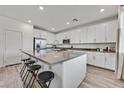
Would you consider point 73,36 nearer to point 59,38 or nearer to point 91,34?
point 91,34

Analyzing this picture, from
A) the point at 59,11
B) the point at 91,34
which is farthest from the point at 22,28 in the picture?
the point at 91,34

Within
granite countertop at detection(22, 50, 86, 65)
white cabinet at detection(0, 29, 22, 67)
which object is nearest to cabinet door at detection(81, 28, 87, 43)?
granite countertop at detection(22, 50, 86, 65)

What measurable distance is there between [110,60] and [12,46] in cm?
486

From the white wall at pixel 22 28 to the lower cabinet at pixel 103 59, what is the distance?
146 inches

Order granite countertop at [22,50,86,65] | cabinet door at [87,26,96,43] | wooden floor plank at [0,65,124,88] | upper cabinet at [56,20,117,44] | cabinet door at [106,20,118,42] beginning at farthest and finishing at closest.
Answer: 1. cabinet door at [87,26,96,43]
2. upper cabinet at [56,20,117,44]
3. cabinet door at [106,20,118,42]
4. wooden floor plank at [0,65,124,88]
5. granite countertop at [22,50,86,65]

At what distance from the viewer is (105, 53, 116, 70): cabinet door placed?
132 inches

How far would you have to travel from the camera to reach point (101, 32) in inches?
158

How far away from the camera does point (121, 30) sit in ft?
8.64

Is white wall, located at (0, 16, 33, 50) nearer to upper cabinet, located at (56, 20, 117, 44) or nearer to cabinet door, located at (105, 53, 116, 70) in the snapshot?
upper cabinet, located at (56, 20, 117, 44)

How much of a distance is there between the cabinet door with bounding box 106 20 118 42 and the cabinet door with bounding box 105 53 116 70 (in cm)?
70

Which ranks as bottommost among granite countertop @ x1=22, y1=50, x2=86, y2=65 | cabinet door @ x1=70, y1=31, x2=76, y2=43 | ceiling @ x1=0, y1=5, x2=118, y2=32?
granite countertop @ x1=22, y1=50, x2=86, y2=65

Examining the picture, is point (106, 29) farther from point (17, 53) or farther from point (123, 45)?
point (17, 53)

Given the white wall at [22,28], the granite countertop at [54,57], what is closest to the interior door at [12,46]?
the white wall at [22,28]

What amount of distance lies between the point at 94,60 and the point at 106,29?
164 centimetres
